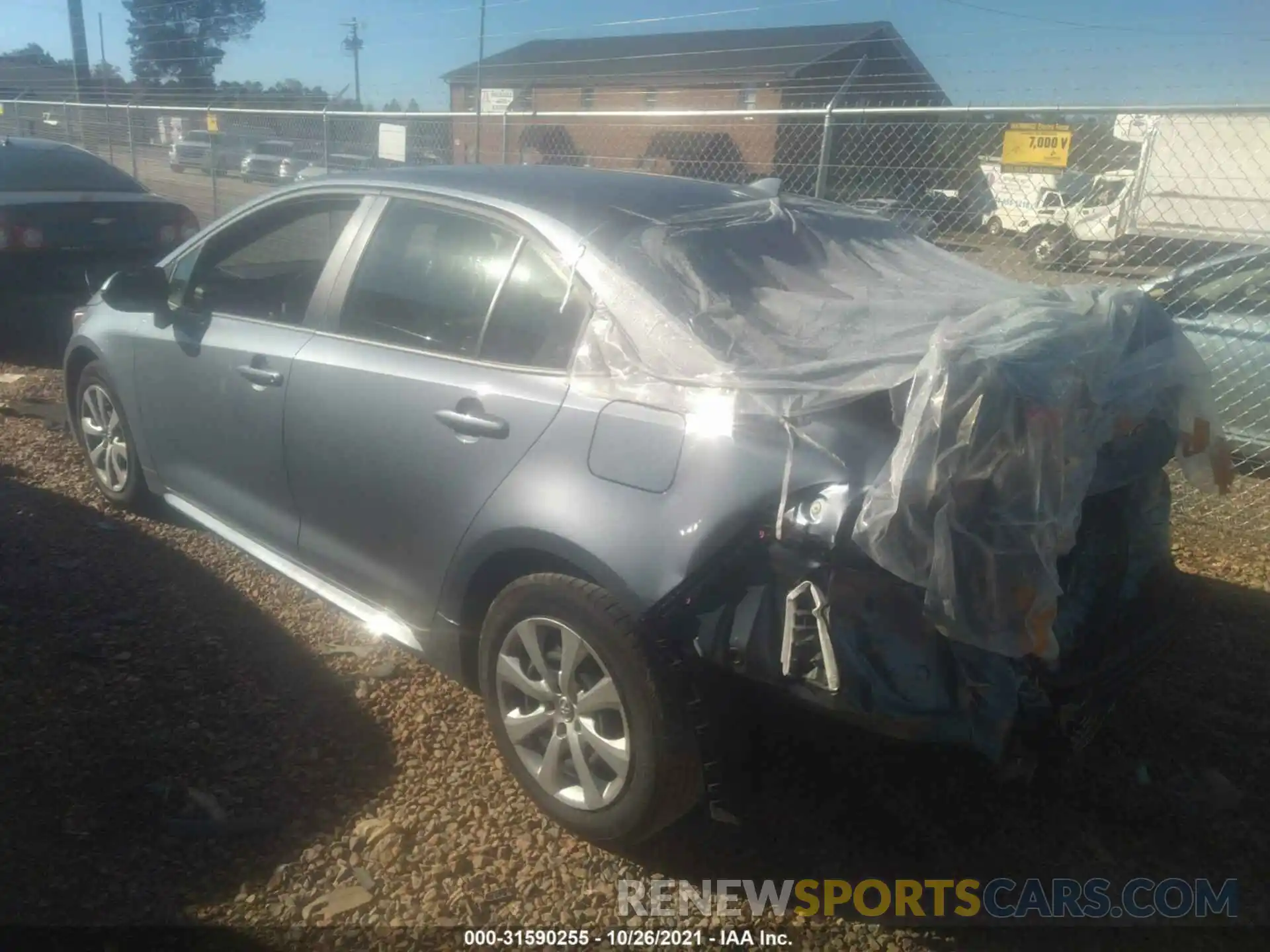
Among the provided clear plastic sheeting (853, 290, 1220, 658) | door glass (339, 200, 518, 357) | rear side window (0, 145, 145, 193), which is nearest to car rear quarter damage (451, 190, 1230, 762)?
clear plastic sheeting (853, 290, 1220, 658)

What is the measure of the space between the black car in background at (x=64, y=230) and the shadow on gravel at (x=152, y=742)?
389cm

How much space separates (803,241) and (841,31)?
15.9 meters

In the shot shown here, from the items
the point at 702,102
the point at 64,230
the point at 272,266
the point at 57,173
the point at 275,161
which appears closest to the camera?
the point at 272,266

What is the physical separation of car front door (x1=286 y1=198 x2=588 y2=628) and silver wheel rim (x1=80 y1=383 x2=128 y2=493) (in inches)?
65.7

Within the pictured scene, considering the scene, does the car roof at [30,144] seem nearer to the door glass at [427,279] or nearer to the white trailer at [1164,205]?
the door glass at [427,279]

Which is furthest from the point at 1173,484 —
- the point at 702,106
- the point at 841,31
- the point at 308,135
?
the point at 841,31

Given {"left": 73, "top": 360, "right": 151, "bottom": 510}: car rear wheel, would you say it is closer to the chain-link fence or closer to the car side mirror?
the car side mirror

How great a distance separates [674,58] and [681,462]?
1786 centimetres

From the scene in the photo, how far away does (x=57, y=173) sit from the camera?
8023 millimetres

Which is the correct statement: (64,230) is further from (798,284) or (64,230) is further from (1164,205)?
(1164,205)

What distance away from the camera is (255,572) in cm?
422

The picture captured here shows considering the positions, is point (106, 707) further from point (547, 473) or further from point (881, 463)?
point (881, 463)

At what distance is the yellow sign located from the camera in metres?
5.31

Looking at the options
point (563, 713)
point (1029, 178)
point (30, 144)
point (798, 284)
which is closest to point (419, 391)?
point (563, 713)
